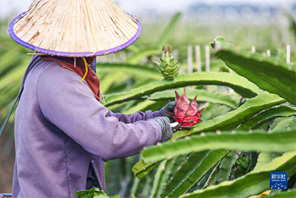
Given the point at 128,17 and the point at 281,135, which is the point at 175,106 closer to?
the point at 128,17

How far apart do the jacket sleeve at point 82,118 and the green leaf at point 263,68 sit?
391mm

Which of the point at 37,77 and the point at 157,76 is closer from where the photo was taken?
the point at 37,77

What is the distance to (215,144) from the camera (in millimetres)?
1185

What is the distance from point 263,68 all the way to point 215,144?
0.99ft

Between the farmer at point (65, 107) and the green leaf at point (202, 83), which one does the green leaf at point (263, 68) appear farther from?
the green leaf at point (202, 83)

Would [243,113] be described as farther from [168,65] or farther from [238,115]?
[168,65]

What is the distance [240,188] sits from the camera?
1.41 metres

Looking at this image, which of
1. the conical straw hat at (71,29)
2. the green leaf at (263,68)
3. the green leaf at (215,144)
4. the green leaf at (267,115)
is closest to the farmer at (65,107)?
the conical straw hat at (71,29)

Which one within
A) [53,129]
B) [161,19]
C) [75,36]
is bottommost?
[161,19]

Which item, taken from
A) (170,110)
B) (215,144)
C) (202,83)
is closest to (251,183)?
(215,144)

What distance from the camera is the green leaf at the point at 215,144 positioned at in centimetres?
117

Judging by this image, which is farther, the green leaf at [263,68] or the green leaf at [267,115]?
the green leaf at [267,115]

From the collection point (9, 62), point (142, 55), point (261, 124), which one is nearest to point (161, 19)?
point (9, 62)

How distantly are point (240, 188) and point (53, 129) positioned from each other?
25.8 inches
